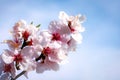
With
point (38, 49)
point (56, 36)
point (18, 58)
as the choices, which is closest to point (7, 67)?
point (18, 58)

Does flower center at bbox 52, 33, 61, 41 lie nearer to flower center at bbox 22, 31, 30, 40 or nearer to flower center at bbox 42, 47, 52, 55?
flower center at bbox 42, 47, 52, 55

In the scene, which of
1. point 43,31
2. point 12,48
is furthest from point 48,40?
point 12,48

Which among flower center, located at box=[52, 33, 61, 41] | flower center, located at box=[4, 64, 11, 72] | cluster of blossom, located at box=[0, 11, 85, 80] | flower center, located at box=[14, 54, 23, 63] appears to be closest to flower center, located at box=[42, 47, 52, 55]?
cluster of blossom, located at box=[0, 11, 85, 80]

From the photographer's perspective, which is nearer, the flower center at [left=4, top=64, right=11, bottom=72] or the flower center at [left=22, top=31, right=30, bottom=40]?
the flower center at [left=4, top=64, right=11, bottom=72]

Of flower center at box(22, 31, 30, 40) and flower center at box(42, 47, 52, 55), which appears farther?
flower center at box(22, 31, 30, 40)

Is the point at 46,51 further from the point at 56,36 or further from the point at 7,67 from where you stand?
the point at 7,67

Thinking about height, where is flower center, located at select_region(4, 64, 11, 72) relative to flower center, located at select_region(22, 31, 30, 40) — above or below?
below

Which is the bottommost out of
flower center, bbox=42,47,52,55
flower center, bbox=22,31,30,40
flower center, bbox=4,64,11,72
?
flower center, bbox=4,64,11,72

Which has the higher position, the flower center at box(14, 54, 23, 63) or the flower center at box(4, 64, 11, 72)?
the flower center at box(14, 54, 23, 63)

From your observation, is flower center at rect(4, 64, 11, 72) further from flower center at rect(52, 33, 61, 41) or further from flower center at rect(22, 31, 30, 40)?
flower center at rect(52, 33, 61, 41)
